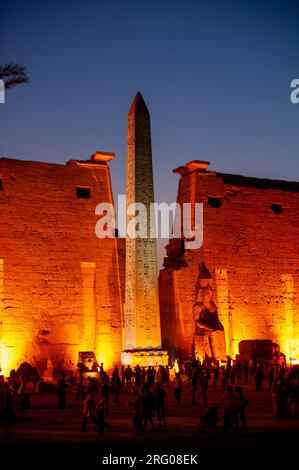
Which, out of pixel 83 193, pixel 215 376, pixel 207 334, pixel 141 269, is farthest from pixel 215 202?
pixel 215 376

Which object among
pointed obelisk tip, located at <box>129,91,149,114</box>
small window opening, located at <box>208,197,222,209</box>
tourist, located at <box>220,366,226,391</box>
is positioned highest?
pointed obelisk tip, located at <box>129,91,149,114</box>

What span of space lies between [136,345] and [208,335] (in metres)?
2.74

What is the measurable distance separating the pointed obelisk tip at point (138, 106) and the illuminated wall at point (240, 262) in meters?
5.56

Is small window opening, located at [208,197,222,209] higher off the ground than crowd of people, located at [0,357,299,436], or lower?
higher

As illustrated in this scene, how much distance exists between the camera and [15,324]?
898 inches

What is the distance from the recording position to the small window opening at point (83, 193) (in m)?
25.0

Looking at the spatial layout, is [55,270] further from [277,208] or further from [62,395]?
[62,395]

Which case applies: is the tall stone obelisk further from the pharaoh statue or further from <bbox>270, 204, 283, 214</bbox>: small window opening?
<bbox>270, 204, 283, 214</bbox>: small window opening

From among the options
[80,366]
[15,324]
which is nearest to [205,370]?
[80,366]

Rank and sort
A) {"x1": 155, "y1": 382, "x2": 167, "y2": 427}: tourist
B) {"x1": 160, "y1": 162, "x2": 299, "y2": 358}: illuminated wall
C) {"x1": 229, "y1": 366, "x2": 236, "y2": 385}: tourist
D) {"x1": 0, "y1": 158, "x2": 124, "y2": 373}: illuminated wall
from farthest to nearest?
{"x1": 160, "y1": 162, "x2": 299, "y2": 358}: illuminated wall → {"x1": 0, "y1": 158, "x2": 124, "y2": 373}: illuminated wall → {"x1": 229, "y1": 366, "x2": 236, "y2": 385}: tourist → {"x1": 155, "y1": 382, "x2": 167, "y2": 427}: tourist

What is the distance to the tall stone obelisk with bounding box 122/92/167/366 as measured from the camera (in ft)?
67.0

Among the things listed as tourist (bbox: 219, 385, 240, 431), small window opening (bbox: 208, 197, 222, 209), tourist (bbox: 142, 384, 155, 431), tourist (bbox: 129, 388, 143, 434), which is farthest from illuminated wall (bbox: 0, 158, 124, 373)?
tourist (bbox: 219, 385, 240, 431)

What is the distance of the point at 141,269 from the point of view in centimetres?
2042
